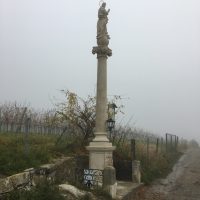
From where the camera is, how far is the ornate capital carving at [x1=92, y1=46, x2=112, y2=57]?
1383 centimetres

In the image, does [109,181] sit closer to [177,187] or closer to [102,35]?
[102,35]

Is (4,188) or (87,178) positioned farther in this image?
(87,178)

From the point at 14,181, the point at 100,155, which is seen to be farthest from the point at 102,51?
the point at 14,181

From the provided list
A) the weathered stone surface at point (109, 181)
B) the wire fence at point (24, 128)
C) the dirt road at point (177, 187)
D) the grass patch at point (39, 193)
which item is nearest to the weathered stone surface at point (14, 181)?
the grass patch at point (39, 193)

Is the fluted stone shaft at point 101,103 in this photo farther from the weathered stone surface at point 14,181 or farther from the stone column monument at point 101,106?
the weathered stone surface at point 14,181

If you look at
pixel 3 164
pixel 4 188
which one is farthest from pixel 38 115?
pixel 4 188

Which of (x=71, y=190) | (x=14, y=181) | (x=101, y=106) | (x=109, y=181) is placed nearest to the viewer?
(x=14, y=181)

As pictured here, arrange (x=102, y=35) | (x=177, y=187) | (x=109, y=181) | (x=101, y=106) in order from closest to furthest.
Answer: (x=109, y=181) → (x=101, y=106) → (x=102, y=35) → (x=177, y=187)

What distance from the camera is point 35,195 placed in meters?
7.93

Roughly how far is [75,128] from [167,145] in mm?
14187

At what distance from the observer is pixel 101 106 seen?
44.8ft

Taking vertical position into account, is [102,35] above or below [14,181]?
above

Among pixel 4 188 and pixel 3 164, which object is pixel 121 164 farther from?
pixel 4 188

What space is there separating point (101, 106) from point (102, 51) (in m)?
2.05
